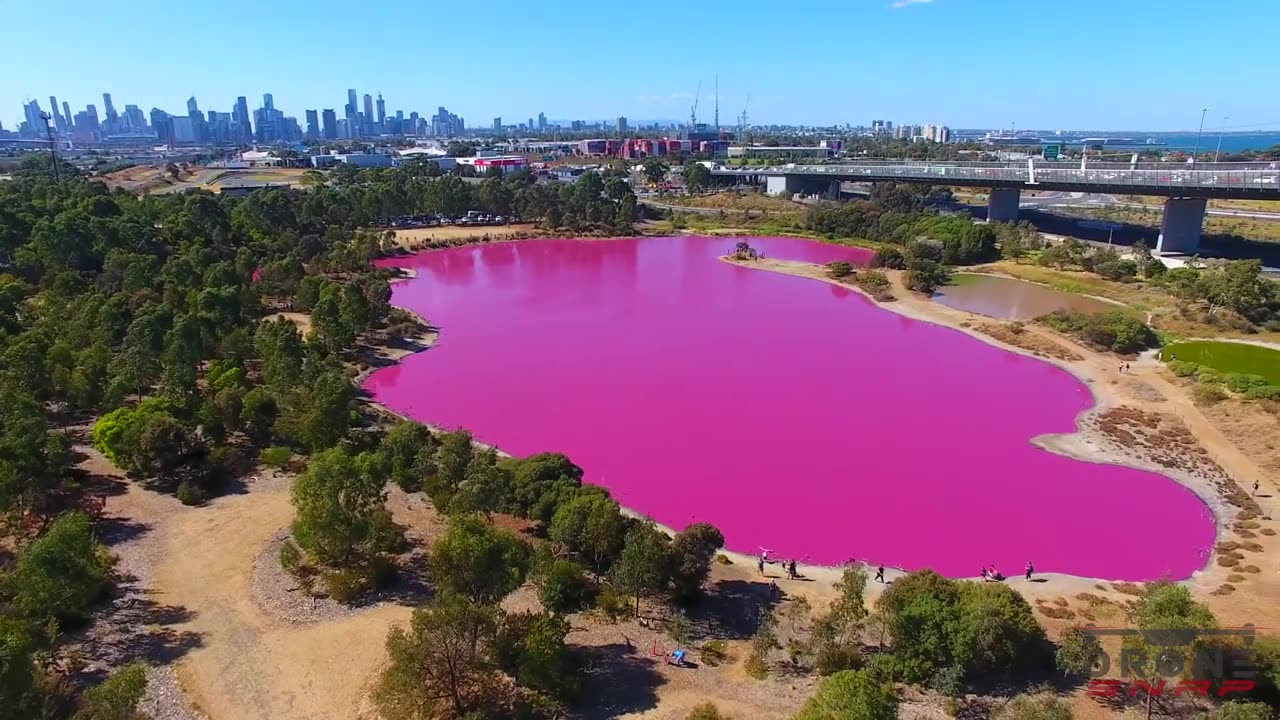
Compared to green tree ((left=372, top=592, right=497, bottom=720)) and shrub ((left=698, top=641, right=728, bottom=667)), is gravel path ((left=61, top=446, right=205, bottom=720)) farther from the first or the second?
shrub ((left=698, top=641, right=728, bottom=667))

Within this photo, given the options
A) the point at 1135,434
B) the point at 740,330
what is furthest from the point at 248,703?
the point at 740,330

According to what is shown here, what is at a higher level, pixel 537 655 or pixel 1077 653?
pixel 537 655

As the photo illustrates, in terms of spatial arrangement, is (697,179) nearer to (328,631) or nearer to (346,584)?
(346,584)

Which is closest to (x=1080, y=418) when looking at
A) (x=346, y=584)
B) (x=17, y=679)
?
(x=346, y=584)

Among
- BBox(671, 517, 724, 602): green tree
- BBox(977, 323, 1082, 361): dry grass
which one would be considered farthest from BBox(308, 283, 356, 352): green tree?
BBox(977, 323, 1082, 361): dry grass

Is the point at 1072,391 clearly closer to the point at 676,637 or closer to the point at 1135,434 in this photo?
the point at 1135,434

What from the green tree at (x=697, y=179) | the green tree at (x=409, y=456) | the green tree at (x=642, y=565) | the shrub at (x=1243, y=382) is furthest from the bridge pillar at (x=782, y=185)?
the green tree at (x=642, y=565)
